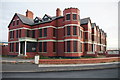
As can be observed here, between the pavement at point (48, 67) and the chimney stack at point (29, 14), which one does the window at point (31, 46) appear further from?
the chimney stack at point (29, 14)

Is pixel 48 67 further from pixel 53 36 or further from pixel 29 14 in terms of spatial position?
pixel 29 14

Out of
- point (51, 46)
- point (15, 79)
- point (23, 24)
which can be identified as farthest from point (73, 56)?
point (23, 24)

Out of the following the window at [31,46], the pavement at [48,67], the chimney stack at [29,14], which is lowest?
the pavement at [48,67]

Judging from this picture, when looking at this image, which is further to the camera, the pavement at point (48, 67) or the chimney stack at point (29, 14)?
the chimney stack at point (29, 14)

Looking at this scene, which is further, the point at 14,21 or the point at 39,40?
the point at 14,21

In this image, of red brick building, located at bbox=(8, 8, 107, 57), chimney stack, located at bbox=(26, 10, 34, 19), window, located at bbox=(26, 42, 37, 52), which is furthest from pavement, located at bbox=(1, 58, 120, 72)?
chimney stack, located at bbox=(26, 10, 34, 19)

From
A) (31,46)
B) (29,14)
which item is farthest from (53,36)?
(29,14)

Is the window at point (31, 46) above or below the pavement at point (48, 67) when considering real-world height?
above

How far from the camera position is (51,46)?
24969 mm

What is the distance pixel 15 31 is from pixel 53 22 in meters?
13.7

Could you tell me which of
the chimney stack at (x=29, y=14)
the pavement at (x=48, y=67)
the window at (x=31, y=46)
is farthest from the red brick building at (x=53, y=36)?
the pavement at (x=48, y=67)

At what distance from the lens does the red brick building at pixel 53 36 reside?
75.4 ft

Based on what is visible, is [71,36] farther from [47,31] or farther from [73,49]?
[47,31]

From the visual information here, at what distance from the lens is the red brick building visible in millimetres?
22969
